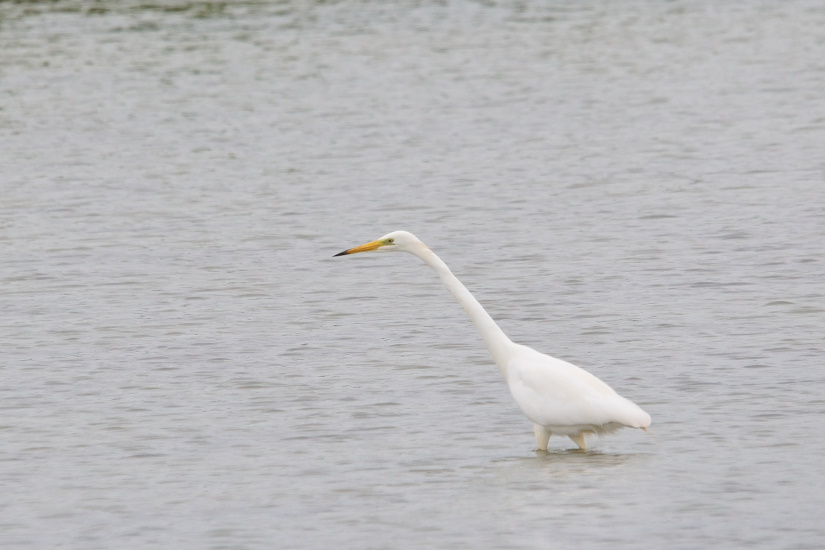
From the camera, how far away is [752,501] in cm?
955

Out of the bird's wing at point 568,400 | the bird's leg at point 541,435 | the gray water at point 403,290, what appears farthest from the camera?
the bird's leg at point 541,435

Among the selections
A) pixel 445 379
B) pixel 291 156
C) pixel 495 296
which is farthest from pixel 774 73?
pixel 445 379

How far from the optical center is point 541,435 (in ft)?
35.3

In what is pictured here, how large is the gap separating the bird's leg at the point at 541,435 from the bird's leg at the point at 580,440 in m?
0.17

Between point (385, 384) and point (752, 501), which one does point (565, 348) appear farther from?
point (752, 501)

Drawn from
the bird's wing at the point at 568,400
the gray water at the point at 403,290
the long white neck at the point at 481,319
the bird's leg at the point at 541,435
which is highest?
the long white neck at the point at 481,319

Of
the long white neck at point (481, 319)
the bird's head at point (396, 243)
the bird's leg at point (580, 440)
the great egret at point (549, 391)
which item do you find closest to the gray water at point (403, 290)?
the bird's leg at point (580, 440)

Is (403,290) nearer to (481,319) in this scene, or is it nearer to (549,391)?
(481,319)

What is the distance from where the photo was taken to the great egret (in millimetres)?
10414

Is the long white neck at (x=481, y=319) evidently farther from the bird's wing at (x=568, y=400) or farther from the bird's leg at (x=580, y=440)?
the bird's leg at (x=580, y=440)

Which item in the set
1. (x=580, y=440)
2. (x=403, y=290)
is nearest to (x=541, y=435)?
(x=580, y=440)

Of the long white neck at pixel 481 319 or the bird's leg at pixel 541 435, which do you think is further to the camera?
the long white neck at pixel 481 319

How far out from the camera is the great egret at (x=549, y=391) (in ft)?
34.2

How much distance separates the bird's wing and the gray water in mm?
356
